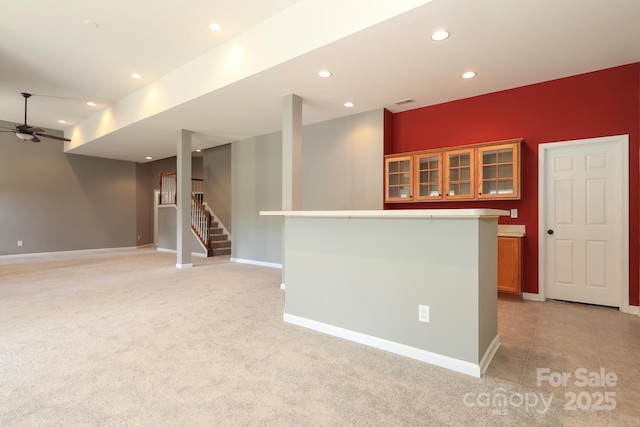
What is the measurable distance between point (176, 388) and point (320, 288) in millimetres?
1393

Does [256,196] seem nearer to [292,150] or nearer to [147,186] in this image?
[292,150]

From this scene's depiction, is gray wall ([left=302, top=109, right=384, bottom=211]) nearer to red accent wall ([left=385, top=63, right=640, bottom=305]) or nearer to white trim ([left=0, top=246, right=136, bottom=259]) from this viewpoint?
red accent wall ([left=385, top=63, right=640, bottom=305])

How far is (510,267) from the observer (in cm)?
399

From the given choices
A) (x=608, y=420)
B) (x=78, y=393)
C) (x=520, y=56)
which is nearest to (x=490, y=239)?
(x=608, y=420)

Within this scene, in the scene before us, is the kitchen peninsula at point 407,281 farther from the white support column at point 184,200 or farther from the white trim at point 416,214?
the white support column at point 184,200

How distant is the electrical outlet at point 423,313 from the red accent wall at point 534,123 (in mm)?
2684

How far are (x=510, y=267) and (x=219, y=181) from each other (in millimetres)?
7494

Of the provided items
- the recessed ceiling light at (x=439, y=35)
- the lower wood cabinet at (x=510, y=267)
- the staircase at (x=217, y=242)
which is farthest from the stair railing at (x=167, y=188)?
the lower wood cabinet at (x=510, y=267)

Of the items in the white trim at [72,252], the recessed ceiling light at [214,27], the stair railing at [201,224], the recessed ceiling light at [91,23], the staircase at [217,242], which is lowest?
the white trim at [72,252]

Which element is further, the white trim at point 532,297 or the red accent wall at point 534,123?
the white trim at point 532,297

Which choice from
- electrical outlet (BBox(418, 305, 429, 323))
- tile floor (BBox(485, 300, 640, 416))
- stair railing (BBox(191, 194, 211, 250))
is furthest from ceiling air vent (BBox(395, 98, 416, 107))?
stair railing (BBox(191, 194, 211, 250))

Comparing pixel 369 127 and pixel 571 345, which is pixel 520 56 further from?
pixel 571 345

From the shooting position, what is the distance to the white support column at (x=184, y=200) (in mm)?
6320

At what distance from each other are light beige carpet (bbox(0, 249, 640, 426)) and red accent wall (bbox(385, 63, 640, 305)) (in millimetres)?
2791
